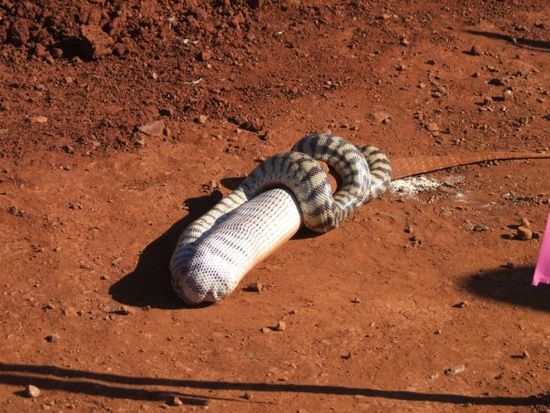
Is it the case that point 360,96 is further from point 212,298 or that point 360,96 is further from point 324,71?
point 212,298

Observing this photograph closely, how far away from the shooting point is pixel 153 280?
28.2ft

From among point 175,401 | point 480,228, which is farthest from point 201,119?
point 175,401

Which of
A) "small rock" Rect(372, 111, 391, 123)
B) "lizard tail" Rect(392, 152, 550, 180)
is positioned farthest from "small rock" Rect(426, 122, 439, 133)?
"lizard tail" Rect(392, 152, 550, 180)

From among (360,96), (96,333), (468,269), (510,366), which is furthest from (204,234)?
(360,96)

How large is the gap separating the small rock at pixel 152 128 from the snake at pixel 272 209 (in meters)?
1.31

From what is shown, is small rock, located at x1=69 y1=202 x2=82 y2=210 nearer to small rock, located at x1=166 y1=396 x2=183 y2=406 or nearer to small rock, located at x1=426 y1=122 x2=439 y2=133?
small rock, located at x1=166 y1=396 x2=183 y2=406

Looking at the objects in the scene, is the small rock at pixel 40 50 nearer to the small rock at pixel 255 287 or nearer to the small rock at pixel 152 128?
the small rock at pixel 152 128

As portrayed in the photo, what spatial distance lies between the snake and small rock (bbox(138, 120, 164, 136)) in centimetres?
131

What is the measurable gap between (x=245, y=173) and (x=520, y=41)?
16.4 ft

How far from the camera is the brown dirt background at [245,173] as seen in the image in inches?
292

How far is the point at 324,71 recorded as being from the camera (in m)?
12.1

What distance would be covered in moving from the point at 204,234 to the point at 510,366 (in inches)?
110

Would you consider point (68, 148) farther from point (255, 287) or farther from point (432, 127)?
point (432, 127)

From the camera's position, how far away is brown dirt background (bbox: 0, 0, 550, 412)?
7.42 metres
